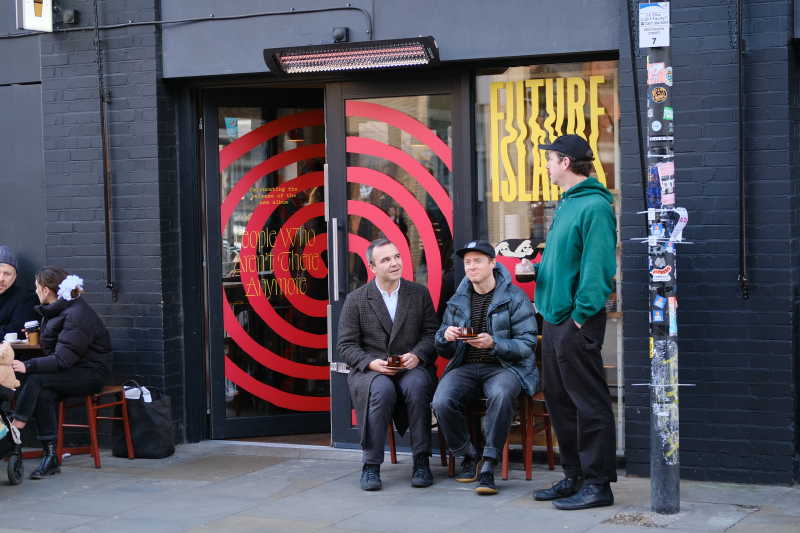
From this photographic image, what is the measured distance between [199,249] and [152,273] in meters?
0.45

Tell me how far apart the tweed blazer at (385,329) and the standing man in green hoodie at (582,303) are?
1146mm

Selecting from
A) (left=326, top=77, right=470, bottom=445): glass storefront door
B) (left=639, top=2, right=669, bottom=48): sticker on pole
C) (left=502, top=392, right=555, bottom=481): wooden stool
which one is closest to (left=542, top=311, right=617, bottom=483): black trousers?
(left=502, top=392, right=555, bottom=481): wooden stool

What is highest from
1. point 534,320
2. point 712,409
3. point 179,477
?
point 534,320

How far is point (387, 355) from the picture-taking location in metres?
7.37

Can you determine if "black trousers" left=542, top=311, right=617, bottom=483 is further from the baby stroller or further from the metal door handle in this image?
the baby stroller

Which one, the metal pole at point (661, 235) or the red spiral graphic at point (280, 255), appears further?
the red spiral graphic at point (280, 255)

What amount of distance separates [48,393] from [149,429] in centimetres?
77

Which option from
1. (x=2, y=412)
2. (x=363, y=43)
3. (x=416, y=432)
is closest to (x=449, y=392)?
(x=416, y=432)

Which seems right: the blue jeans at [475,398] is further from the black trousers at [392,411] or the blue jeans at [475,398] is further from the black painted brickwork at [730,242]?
the black painted brickwork at [730,242]

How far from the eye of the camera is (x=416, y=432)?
7082mm

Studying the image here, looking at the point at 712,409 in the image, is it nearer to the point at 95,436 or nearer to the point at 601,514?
the point at 601,514

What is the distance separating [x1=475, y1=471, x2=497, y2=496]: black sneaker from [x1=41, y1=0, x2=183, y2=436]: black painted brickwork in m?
2.78

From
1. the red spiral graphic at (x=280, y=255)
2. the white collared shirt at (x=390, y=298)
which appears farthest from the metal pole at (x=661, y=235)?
the red spiral graphic at (x=280, y=255)

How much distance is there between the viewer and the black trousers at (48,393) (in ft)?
25.2
